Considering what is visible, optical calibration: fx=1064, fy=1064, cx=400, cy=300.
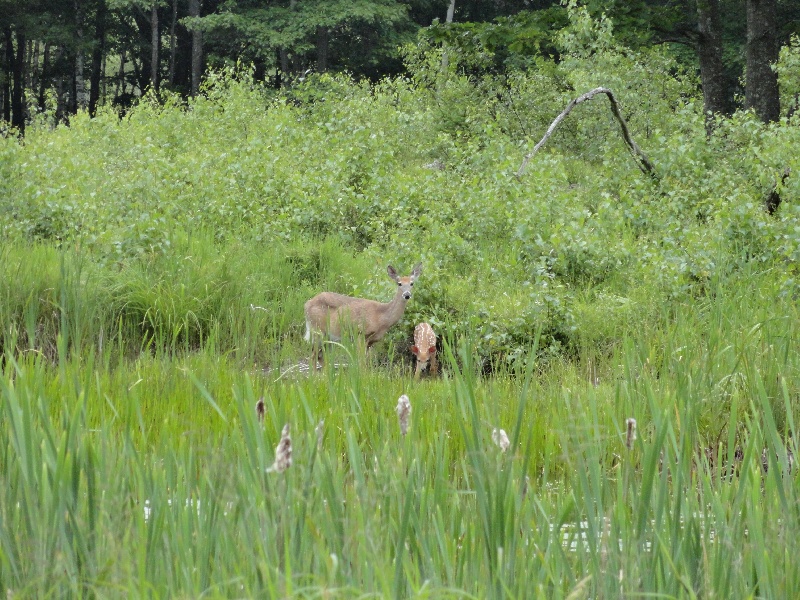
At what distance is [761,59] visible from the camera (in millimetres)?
13797

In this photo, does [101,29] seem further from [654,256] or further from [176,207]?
[654,256]

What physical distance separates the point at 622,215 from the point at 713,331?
5.12 metres

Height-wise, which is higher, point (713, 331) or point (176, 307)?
point (713, 331)

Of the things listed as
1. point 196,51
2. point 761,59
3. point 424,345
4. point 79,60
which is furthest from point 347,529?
point 79,60

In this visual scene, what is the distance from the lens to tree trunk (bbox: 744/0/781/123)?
13.6 m

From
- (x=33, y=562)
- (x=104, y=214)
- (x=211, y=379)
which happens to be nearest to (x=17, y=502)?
(x=33, y=562)

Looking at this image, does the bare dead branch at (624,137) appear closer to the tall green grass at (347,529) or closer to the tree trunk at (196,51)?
the tall green grass at (347,529)

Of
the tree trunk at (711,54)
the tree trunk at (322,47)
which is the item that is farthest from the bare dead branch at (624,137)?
the tree trunk at (322,47)

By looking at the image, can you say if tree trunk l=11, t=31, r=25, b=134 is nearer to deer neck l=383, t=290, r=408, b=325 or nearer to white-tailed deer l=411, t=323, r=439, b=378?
deer neck l=383, t=290, r=408, b=325

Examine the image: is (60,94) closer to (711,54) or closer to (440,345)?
(711,54)

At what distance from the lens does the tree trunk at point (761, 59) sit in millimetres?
13648

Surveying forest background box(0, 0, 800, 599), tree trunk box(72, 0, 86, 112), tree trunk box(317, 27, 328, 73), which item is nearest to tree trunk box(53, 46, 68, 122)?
tree trunk box(72, 0, 86, 112)

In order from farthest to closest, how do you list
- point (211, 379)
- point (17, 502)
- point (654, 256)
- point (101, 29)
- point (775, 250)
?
point (101, 29), point (654, 256), point (775, 250), point (211, 379), point (17, 502)

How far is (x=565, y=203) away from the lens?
9312mm
